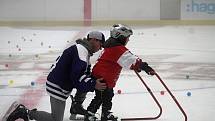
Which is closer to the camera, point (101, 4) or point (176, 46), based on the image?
point (176, 46)

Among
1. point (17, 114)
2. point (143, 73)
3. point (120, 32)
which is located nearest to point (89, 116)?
point (17, 114)

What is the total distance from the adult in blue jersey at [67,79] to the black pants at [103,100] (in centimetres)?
26

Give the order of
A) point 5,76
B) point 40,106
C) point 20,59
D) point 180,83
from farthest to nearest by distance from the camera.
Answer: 1. point 20,59
2. point 5,76
3. point 180,83
4. point 40,106

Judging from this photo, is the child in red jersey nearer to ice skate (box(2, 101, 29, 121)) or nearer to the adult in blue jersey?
the adult in blue jersey

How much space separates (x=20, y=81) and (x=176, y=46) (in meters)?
4.30

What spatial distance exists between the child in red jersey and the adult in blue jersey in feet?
0.50

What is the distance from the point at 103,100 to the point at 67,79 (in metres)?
0.45

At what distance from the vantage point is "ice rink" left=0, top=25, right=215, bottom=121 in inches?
145

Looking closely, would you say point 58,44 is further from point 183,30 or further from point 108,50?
point 108,50

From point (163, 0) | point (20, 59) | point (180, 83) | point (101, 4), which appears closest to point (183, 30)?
point (163, 0)

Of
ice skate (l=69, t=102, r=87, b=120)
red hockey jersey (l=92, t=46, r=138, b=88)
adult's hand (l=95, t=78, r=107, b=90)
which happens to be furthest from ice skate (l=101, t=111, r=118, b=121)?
adult's hand (l=95, t=78, r=107, b=90)

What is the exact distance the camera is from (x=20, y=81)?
4852 millimetres

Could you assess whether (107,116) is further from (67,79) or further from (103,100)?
(67,79)

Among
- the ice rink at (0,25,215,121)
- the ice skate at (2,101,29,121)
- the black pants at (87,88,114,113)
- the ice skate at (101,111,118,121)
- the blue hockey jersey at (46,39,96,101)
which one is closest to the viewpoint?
the blue hockey jersey at (46,39,96,101)
